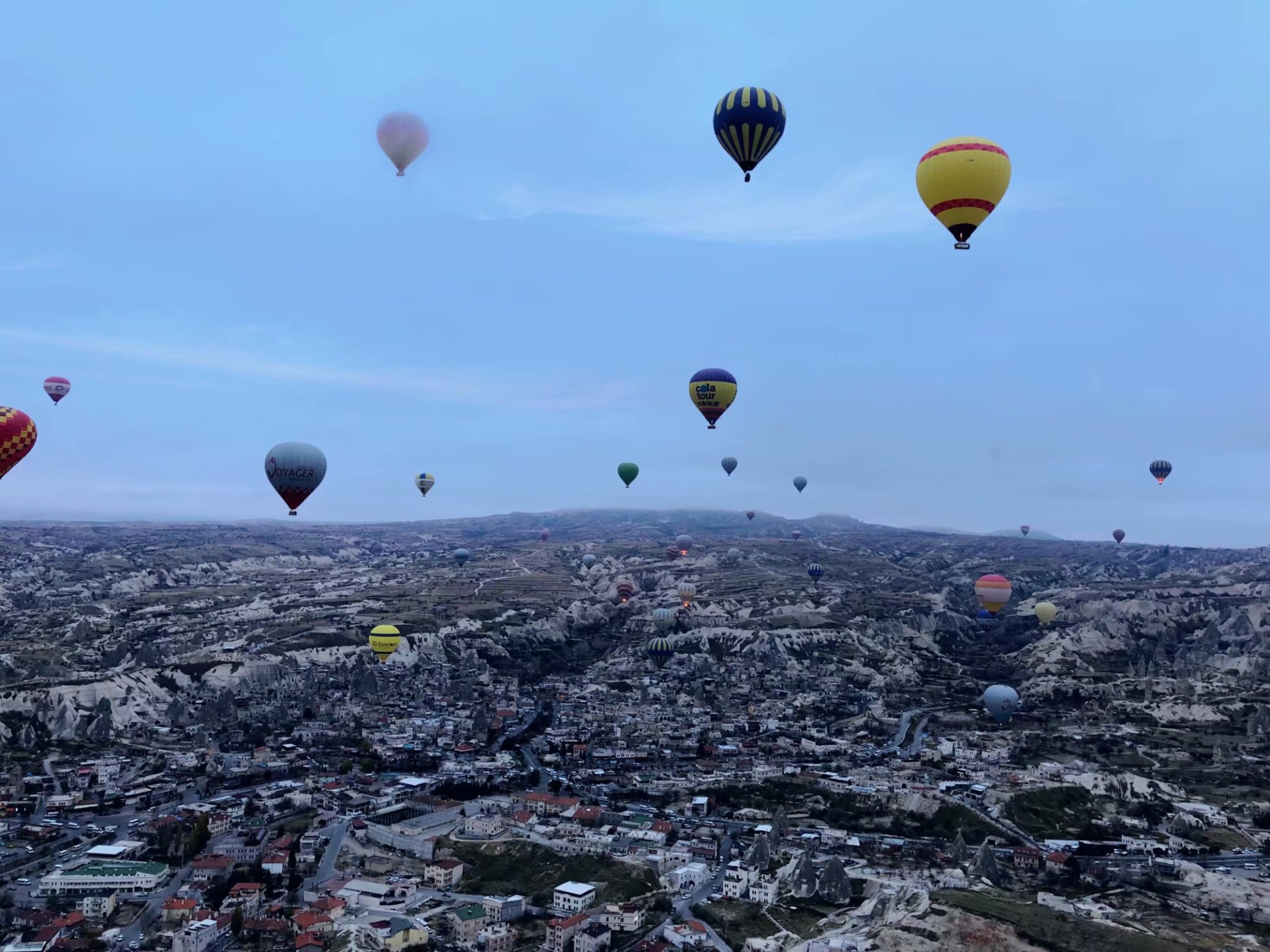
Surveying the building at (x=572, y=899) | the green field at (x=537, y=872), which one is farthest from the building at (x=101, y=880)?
the building at (x=572, y=899)

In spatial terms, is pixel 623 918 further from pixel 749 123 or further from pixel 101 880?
pixel 749 123

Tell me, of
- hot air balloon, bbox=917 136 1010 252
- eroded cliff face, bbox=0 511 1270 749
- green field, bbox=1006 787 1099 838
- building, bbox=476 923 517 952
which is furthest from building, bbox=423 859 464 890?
eroded cliff face, bbox=0 511 1270 749

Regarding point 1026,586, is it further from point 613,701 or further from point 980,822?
point 980,822

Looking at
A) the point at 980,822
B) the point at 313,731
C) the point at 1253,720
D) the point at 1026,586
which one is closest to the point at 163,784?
the point at 313,731

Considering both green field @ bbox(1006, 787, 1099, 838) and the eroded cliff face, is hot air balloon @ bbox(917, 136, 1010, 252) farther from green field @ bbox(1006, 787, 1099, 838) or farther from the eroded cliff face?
the eroded cliff face

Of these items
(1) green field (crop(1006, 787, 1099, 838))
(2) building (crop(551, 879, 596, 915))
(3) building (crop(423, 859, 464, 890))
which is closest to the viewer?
(2) building (crop(551, 879, 596, 915))

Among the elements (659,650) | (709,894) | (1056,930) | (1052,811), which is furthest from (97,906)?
(659,650)

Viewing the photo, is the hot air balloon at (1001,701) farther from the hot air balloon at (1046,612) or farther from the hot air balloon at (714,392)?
the hot air balloon at (1046,612)
